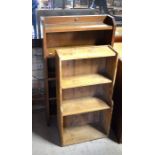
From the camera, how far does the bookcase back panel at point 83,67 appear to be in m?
1.99

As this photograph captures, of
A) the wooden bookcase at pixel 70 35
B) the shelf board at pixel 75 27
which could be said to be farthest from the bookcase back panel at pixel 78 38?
the shelf board at pixel 75 27

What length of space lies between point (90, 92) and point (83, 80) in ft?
0.95

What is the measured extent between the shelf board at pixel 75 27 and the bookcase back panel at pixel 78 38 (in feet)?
0.38

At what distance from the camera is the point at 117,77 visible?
6.91ft

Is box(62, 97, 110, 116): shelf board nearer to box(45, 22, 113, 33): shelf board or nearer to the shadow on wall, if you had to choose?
the shadow on wall

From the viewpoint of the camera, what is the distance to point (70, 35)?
2.16m

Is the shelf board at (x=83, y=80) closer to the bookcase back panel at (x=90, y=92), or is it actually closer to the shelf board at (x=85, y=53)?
the bookcase back panel at (x=90, y=92)

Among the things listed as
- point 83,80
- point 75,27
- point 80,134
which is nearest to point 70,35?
point 75,27

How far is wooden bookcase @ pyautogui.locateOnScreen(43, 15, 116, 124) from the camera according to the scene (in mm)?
1982

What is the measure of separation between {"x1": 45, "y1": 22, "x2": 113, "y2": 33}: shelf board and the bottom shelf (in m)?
1.02

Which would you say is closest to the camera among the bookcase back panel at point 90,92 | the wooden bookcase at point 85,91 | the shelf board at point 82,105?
the wooden bookcase at point 85,91

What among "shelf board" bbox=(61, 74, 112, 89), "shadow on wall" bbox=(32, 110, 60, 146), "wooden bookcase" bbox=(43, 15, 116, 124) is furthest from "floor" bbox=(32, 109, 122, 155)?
"shelf board" bbox=(61, 74, 112, 89)
